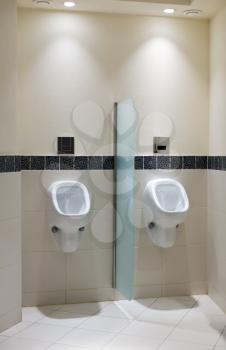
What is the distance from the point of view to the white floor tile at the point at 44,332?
3.00 meters

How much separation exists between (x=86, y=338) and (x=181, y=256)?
1200 millimetres

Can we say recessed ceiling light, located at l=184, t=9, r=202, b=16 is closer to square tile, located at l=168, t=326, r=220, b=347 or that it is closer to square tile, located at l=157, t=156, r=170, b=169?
square tile, located at l=157, t=156, r=170, b=169

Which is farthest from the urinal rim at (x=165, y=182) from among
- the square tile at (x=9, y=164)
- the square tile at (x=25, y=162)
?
the square tile at (x=9, y=164)

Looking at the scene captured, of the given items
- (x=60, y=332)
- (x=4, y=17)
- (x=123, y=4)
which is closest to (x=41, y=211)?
(x=60, y=332)

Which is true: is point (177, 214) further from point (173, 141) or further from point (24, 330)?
point (24, 330)

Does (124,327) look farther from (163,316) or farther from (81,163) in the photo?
(81,163)

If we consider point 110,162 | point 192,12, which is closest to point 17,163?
point 110,162

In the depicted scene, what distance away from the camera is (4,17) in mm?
3027

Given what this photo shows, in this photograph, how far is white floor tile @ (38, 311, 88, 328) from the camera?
3.26 m

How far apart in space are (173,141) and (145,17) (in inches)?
41.3

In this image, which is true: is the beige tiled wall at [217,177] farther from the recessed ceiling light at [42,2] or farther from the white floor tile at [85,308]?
the recessed ceiling light at [42,2]

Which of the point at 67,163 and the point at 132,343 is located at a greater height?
the point at 67,163

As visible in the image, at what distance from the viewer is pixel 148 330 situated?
3131mm

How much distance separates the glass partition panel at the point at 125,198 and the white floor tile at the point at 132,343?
327mm
